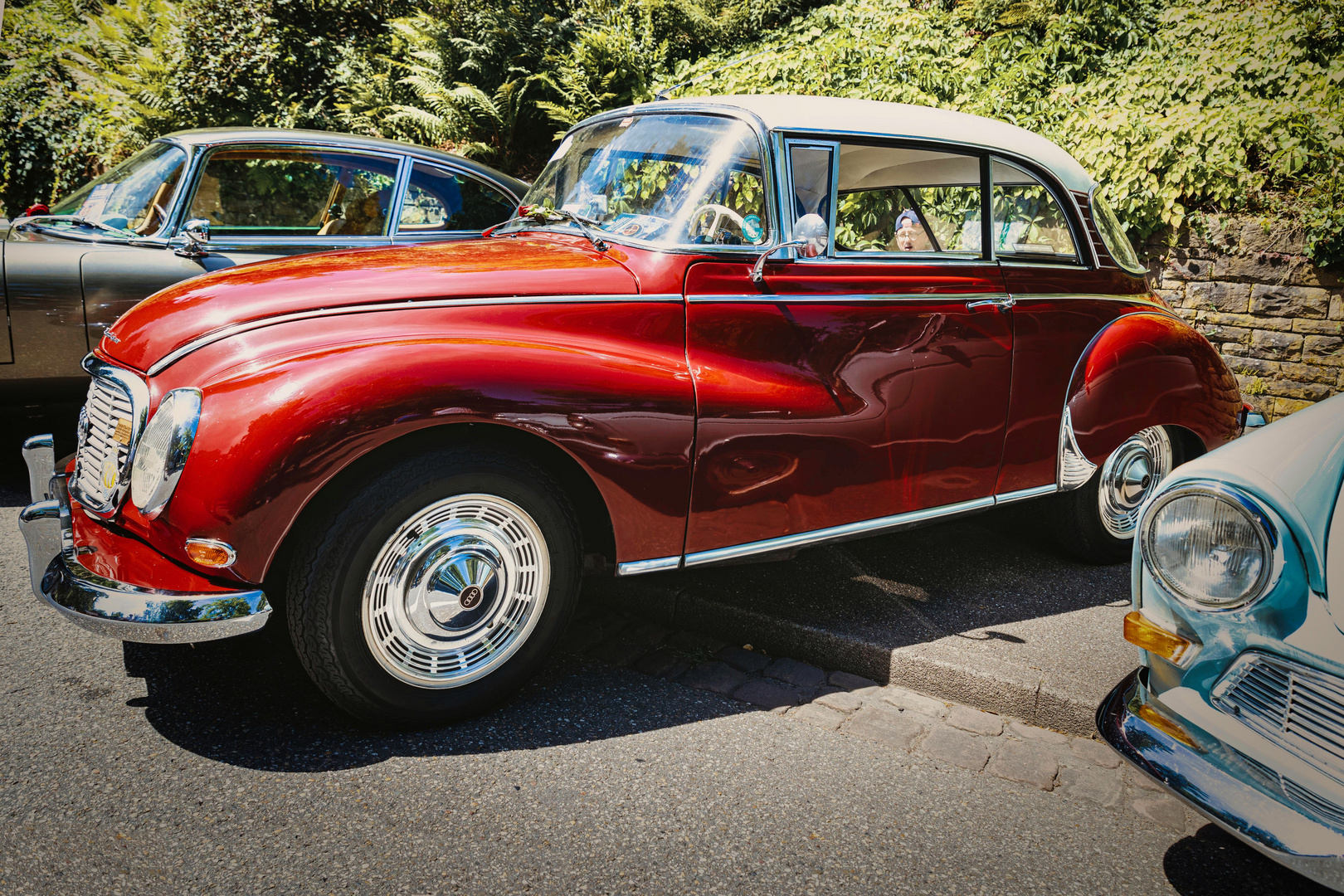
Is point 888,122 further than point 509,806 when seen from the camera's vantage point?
Yes

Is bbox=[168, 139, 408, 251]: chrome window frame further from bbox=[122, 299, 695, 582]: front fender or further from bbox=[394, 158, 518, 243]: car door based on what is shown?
bbox=[122, 299, 695, 582]: front fender

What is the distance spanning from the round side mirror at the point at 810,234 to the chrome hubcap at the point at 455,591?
1249 millimetres

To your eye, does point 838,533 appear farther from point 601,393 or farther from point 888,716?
point 601,393

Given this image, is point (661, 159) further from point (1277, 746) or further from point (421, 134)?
point (421, 134)

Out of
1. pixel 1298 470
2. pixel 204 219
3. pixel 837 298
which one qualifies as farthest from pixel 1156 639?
pixel 204 219

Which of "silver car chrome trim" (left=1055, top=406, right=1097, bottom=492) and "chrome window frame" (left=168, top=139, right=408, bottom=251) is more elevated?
"chrome window frame" (left=168, top=139, right=408, bottom=251)

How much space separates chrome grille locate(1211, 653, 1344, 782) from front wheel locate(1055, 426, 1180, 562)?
208cm

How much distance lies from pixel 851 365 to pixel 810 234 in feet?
1.69

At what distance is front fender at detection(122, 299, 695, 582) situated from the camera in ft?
7.10

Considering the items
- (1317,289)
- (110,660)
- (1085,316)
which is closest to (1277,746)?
Answer: (1085,316)

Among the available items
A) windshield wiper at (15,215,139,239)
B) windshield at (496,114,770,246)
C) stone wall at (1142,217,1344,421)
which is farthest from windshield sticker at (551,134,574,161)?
stone wall at (1142,217,1344,421)

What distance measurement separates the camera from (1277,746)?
179 centimetres

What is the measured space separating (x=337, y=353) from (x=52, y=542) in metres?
1.04

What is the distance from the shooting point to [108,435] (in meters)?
2.38
